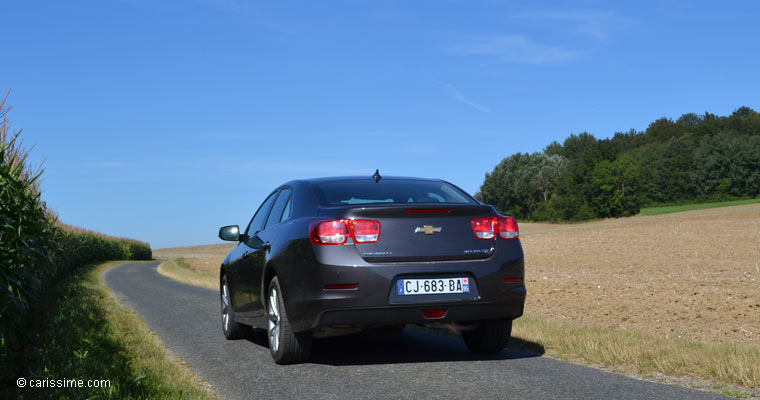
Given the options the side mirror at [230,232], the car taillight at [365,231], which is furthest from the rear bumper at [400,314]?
the side mirror at [230,232]

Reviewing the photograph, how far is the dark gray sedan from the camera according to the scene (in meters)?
5.70

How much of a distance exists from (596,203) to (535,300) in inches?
3232

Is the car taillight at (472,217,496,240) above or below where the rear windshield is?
below

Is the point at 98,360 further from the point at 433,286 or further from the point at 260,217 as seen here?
the point at 260,217

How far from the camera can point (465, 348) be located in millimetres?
7176

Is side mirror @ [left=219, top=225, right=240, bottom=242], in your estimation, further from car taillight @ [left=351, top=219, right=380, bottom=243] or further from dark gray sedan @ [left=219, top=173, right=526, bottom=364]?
car taillight @ [left=351, top=219, right=380, bottom=243]

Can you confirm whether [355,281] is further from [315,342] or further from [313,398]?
[315,342]

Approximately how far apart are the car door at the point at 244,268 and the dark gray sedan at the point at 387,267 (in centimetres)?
105

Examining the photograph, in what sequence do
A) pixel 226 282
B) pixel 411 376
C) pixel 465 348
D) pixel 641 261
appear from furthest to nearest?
pixel 641 261 < pixel 226 282 < pixel 465 348 < pixel 411 376

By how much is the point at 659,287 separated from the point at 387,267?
11560 millimetres

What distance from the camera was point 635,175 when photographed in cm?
9394

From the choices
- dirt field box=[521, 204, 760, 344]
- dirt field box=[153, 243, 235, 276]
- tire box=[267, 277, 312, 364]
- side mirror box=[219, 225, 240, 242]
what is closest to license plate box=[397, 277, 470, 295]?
tire box=[267, 277, 312, 364]

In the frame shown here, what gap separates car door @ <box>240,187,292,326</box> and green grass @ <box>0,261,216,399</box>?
0.92 metres

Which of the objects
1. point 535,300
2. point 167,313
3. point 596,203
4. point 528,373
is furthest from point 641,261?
point 596,203
